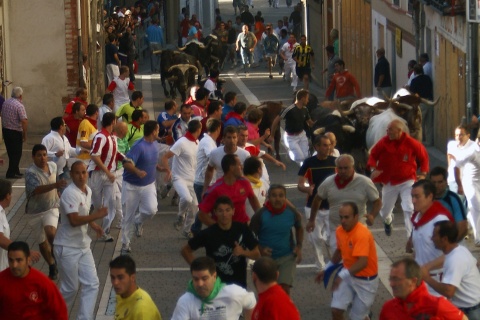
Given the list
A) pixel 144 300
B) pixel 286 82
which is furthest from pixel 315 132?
pixel 286 82

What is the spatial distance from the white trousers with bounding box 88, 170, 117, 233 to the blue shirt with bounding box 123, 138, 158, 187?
849mm

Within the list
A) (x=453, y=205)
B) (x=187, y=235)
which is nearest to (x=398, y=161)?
(x=187, y=235)

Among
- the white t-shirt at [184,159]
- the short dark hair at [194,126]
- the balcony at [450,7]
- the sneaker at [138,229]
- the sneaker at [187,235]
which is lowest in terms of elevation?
the sneaker at [187,235]

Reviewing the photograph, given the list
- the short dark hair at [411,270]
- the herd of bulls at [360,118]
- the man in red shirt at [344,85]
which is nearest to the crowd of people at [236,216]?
the short dark hair at [411,270]

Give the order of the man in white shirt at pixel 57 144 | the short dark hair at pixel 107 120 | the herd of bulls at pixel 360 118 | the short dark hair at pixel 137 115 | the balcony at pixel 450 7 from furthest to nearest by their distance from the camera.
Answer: the balcony at pixel 450 7
the herd of bulls at pixel 360 118
the short dark hair at pixel 137 115
the man in white shirt at pixel 57 144
the short dark hair at pixel 107 120

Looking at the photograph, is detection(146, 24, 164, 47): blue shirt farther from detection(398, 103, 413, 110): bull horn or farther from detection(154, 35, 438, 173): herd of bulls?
detection(398, 103, 413, 110): bull horn

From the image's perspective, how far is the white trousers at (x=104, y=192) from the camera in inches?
698

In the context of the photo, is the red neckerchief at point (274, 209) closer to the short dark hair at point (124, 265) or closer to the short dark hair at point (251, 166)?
the short dark hair at point (251, 166)

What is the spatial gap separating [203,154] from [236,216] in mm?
3117

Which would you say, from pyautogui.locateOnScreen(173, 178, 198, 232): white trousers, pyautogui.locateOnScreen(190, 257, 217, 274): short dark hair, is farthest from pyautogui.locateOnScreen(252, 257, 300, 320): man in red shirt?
pyautogui.locateOnScreen(173, 178, 198, 232): white trousers

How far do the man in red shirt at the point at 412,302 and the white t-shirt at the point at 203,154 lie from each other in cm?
768

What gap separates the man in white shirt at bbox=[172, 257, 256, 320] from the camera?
960cm

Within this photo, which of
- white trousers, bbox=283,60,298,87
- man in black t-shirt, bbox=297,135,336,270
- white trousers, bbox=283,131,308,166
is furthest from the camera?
white trousers, bbox=283,60,298,87

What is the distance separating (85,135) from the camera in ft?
61.6
